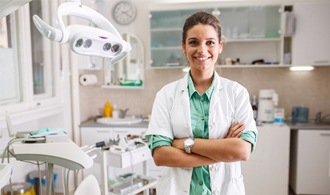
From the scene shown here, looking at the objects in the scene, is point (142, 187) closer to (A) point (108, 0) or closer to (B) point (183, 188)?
(B) point (183, 188)

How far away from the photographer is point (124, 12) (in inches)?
139

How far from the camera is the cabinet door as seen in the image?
9.85 feet

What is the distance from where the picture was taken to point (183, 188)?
1170 millimetres

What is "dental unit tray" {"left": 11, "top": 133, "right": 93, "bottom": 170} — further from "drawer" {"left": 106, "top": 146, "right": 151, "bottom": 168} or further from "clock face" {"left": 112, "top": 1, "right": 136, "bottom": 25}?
"clock face" {"left": 112, "top": 1, "right": 136, "bottom": 25}

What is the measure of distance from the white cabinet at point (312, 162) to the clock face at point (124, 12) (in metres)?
2.36

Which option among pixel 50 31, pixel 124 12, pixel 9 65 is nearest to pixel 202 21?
pixel 50 31

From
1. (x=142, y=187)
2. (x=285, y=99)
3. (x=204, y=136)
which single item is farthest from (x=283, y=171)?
(x=204, y=136)

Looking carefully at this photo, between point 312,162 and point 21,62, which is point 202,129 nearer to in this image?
point 21,62

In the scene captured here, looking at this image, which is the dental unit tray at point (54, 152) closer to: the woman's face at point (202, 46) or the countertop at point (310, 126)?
the woman's face at point (202, 46)

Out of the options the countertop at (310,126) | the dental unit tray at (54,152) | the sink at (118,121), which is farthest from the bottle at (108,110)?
the dental unit tray at (54,152)

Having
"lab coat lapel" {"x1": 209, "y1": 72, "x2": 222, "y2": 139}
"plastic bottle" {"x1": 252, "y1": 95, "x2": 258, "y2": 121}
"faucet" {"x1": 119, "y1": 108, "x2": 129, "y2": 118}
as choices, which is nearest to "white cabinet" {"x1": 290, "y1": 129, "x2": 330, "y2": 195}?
"plastic bottle" {"x1": 252, "y1": 95, "x2": 258, "y2": 121}

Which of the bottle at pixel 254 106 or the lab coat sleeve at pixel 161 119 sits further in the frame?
the bottle at pixel 254 106

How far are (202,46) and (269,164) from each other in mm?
2286

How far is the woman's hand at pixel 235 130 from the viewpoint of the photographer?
46.1 inches
